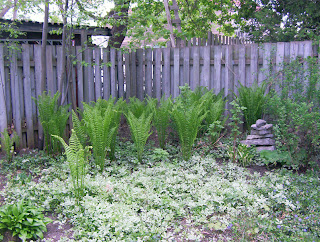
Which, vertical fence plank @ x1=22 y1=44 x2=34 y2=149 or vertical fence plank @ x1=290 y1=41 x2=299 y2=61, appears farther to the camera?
vertical fence plank @ x1=290 y1=41 x2=299 y2=61

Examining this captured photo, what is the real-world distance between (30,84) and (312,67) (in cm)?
456

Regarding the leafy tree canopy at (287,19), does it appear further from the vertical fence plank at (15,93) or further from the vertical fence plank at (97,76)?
the vertical fence plank at (15,93)

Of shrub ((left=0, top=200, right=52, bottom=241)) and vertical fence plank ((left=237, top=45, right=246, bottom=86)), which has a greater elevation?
vertical fence plank ((left=237, top=45, right=246, bottom=86))

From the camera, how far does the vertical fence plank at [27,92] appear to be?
5324 millimetres

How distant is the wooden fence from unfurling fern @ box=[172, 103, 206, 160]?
1.75 meters

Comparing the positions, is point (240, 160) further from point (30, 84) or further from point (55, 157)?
point (30, 84)

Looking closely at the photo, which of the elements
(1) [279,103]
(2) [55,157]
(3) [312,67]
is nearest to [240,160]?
(1) [279,103]

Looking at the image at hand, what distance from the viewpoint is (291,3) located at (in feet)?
30.7

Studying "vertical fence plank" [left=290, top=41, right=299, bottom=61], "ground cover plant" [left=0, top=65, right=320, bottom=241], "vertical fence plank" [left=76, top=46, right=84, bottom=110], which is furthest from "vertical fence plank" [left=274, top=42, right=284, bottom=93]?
"vertical fence plank" [left=76, top=46, right=84, bottom=110]

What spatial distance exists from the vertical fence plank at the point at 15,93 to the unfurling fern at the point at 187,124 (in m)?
2.65

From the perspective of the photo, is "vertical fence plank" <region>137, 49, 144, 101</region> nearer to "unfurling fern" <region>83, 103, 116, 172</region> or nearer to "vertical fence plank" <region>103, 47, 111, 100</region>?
"vertical fence plank" <region>103, 47, 111, 100</region>

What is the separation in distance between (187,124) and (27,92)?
2796 millimetres

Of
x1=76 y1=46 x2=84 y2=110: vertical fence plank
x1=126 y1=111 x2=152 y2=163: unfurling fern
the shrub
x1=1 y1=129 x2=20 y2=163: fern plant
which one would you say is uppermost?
x1=76 y1=46 x2=84 y2=110: vertical fence plank

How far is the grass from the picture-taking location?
2953 mm
